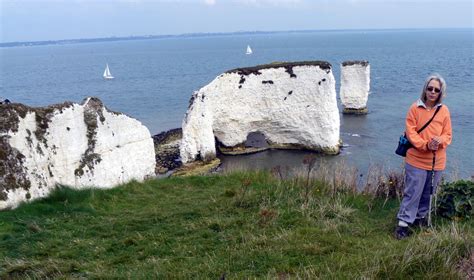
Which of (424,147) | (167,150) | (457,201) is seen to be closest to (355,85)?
(167,150)

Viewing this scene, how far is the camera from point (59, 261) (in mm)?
5883

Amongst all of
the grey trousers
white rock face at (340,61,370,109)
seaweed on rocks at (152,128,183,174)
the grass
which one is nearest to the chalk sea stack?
white rock face at (340,61,370,109)

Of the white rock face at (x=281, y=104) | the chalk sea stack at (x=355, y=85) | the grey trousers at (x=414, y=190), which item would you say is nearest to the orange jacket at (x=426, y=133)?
the grey trousers at (x=414, y=190)

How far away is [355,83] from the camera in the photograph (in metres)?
38.7

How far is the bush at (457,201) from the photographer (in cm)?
709

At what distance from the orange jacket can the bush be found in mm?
960

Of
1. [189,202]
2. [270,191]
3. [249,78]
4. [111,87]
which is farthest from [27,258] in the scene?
[111,87]

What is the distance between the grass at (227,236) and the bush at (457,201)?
225 millimetres

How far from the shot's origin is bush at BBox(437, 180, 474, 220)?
709 centimetres

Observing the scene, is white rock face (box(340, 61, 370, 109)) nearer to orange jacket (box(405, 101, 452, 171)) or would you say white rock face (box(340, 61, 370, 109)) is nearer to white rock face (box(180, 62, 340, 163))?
white rock face (box(180, 62, 340, 163))

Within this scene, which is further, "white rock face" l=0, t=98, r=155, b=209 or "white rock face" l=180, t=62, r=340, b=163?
"white rock face" l=180, t=62, r=340, b=163

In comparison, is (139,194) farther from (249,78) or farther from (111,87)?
(111,87)

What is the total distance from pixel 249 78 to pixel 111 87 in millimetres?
40274

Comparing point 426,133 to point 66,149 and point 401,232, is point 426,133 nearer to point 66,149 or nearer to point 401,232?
point 401,232
